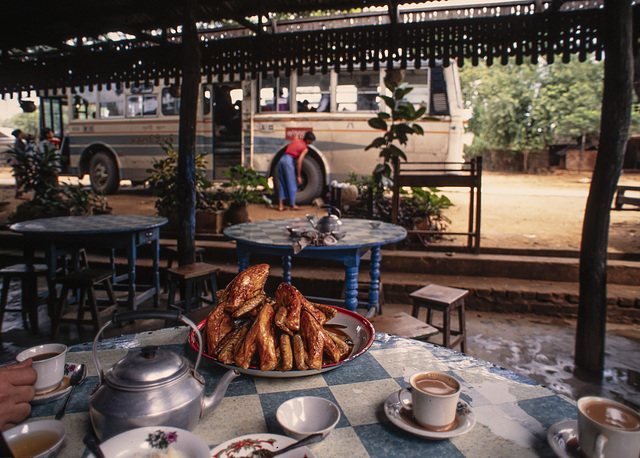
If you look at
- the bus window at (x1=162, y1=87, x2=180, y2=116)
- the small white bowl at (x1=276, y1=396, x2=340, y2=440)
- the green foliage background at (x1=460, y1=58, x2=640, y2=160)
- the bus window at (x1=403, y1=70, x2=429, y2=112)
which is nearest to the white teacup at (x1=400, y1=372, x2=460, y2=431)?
the small white bowl at (x1=276, y1=396, x2=340, y2=440)

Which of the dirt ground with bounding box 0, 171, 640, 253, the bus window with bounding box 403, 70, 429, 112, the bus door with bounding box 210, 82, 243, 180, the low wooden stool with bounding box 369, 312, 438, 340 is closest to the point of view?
the low wooden stool with bounding box 369, 312, 438, 340

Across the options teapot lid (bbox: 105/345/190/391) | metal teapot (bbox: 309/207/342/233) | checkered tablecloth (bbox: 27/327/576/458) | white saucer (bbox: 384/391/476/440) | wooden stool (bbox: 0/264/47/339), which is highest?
metal teapot (bbox: 309/207/342/233)

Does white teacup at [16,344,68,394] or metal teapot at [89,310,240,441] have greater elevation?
metal teapot at [89,310,240,441]

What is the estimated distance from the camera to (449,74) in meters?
8.56

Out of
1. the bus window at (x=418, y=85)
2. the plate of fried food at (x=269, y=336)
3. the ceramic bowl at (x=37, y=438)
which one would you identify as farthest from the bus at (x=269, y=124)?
the ceramic bowl at (x=37, y=438)

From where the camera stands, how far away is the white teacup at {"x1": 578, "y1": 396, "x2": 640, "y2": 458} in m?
0.86

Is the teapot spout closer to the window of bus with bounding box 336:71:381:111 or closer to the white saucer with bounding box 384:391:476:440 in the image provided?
the white saucer with bounding box 384:391:476:440

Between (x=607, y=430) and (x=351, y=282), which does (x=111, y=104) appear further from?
(x=607, y=430)

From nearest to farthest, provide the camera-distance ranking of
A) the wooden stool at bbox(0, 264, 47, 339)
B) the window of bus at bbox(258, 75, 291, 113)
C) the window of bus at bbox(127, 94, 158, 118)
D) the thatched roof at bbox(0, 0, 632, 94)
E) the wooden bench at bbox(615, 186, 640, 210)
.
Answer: the wooden stool at bbox(0, 264, 47, 339)
the thatched roof at bbox(0, 0, 632, 94)
the wooden bench at bbox(615, 186, 640, 210)
the window of bus at bbox(258, 75, 291, 113)
the window of bus at bbox(127, 94, 158, 118)

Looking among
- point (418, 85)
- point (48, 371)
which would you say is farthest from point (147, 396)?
point (418, 85)

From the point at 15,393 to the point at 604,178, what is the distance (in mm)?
3719

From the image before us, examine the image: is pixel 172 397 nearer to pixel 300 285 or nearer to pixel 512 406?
pixel 512 406

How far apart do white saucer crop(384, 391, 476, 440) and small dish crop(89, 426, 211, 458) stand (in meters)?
0.46

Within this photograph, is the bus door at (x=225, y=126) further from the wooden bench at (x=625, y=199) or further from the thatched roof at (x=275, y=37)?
the wooden bench at (x=625, y=199)
